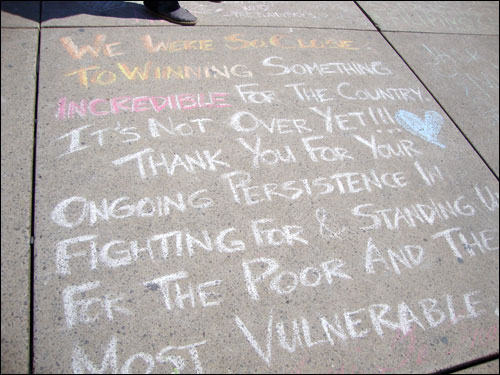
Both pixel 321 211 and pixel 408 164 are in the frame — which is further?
pixel 408 164

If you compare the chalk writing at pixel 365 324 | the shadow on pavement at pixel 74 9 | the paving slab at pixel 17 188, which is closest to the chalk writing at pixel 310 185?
the chalk writing at pixel 365 324

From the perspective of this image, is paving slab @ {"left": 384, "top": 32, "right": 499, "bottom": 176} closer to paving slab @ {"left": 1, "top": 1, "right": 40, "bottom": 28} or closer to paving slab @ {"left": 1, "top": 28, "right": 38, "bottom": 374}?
paving slab @ {"left": 1, "top": 28, "right": 38, "bottom": 374}

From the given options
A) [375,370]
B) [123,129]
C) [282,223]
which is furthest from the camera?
[123,129]

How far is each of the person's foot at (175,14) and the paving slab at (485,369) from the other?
3178 mm

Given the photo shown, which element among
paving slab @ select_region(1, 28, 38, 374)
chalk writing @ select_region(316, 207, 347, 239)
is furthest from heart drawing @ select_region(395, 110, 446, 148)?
paving slab @ select_region(1, 28, 38, 374)

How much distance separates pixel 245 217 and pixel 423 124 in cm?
173

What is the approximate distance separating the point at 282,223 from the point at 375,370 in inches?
33.3

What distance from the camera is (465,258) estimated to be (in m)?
2.08

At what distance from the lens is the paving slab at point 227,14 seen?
3033 millimetres

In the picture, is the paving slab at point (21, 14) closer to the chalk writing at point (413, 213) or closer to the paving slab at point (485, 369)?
the chalk writing at point (413, 213)

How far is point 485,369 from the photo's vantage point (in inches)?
67.6

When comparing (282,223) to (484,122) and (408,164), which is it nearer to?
(408,164)

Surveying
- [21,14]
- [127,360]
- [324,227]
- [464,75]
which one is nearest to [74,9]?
[21,14]

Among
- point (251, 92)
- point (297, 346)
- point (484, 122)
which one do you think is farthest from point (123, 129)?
point (484, 122)
